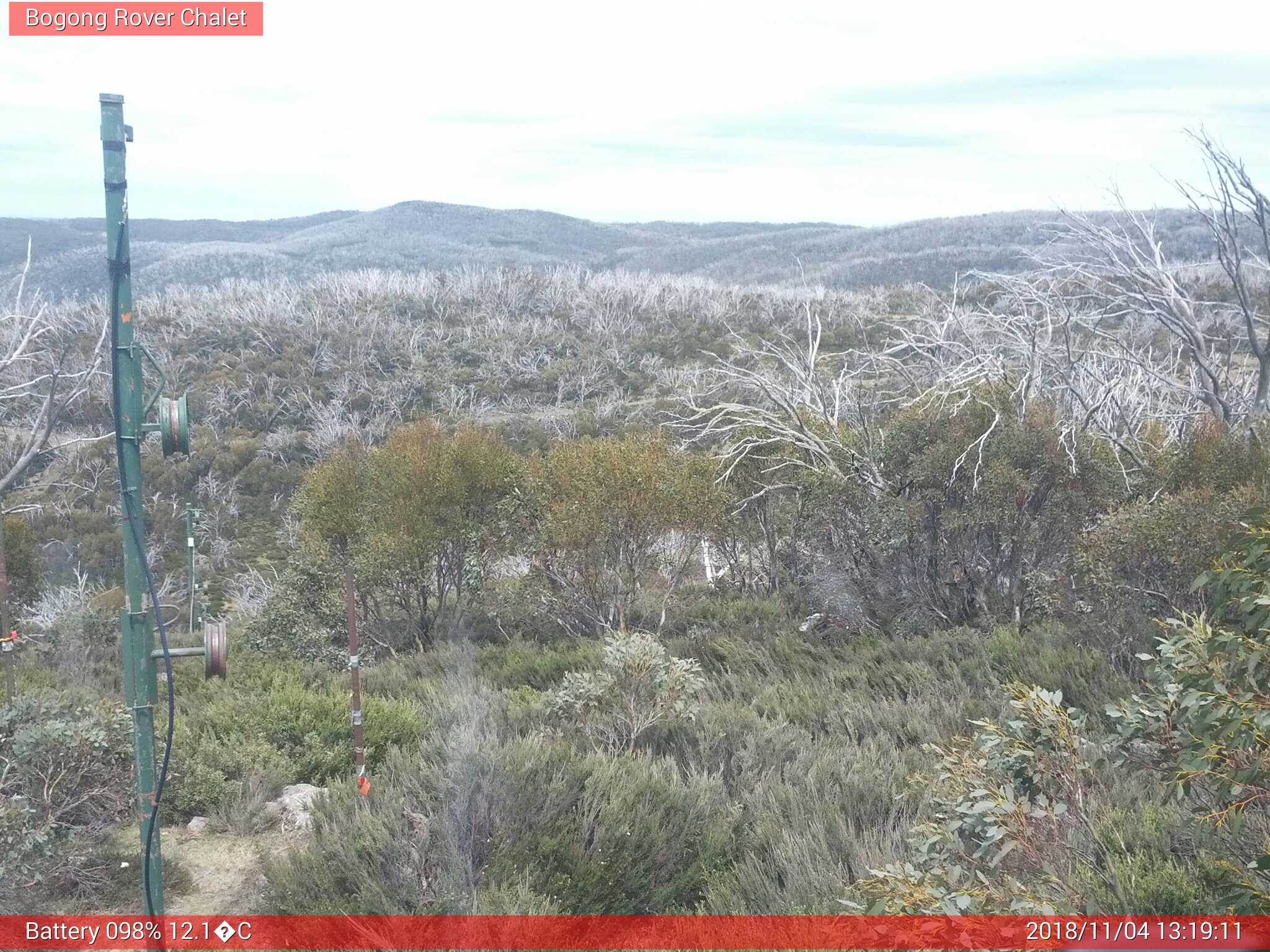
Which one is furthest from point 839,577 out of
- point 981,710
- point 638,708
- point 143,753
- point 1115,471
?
point 143,753

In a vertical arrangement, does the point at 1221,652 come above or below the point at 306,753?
above

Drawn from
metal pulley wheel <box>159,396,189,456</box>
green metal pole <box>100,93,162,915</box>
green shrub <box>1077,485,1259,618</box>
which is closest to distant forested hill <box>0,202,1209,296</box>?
green shrub <box>1077,485,1259,618</box>

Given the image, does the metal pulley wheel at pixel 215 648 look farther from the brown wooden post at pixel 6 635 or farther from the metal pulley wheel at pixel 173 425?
the brown wooden post at pixel 6 635

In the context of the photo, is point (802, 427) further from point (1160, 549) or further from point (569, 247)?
point (569, 247)

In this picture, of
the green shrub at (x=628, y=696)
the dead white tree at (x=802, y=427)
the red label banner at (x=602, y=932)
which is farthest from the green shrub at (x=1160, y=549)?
the red label banner at (x=602, y=932)

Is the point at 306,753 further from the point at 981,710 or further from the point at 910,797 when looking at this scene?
the point at 981,710

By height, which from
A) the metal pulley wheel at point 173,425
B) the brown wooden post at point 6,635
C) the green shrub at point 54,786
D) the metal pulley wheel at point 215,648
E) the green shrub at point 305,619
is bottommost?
the green shrub at point 305,619
